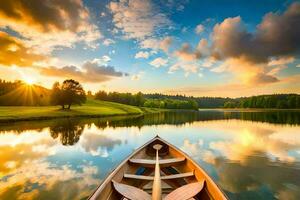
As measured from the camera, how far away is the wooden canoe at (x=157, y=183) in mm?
4789

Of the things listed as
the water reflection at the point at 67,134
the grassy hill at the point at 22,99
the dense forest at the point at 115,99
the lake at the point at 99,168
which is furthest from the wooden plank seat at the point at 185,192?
the grassy hill at the point at 22,99

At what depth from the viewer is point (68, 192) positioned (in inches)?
313

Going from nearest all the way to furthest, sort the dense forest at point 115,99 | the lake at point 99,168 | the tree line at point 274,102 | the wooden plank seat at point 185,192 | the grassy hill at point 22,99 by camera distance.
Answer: the wooden plank seat at point 185,192
the lake at point 99,168
the grassy hill at point 22,99
the dense forest at point 115,99
the tree line at point 274,102

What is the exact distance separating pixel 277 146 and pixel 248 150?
316cm

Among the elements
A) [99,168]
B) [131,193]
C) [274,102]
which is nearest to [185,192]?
[131,193]

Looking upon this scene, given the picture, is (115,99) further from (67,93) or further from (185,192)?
(185,192)

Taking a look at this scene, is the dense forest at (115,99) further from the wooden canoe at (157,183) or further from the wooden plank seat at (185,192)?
the wooden plank seat at (185,192)

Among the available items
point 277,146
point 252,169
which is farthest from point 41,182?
point 277,146

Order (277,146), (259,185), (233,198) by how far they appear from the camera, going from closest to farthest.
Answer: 1. (233,198)
2. (259,185)
3. (277,146)

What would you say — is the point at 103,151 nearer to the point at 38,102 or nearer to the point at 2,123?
the point at 2,123

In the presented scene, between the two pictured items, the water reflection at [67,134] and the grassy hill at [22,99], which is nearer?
the water reflection at [67,134]

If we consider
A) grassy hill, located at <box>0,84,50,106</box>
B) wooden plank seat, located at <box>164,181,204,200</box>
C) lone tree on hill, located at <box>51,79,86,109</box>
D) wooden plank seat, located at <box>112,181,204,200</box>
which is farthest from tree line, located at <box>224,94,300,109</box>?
wooden plank seat, located at <box>112,181,204,200</box>

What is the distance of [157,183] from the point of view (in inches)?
188

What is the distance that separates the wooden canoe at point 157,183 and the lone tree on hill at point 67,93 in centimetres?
5044
